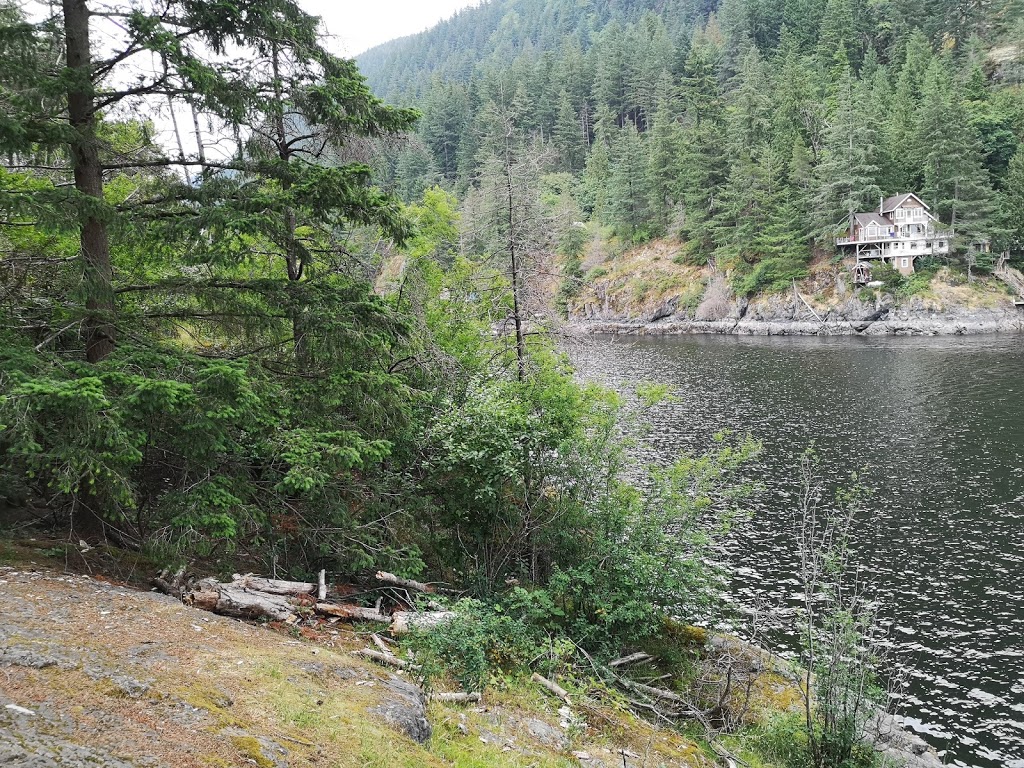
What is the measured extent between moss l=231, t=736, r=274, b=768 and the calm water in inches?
493

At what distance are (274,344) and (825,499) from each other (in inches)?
781

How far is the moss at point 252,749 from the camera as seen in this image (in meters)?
4.91

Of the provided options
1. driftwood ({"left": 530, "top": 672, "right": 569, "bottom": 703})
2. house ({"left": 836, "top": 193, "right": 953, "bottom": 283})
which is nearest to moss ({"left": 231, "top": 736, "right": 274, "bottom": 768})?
driftwood ({"left": 530, "top": 672, "right": 569, "bottom": 703})

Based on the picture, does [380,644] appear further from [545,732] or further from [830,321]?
[830,321]

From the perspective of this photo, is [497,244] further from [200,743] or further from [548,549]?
[200,743]

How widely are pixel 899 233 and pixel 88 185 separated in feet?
234

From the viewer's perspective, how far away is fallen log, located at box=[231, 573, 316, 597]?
30.1 feet

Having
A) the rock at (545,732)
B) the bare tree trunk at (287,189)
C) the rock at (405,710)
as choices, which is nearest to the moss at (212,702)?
the rock at (405,710)

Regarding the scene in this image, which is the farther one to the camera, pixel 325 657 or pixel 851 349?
pixel 851 349

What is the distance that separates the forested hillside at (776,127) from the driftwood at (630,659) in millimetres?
44350

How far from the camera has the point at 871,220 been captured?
62.8m

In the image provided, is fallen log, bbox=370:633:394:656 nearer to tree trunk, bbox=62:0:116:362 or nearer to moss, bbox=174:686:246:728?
moss, bbox=174:686:246:728

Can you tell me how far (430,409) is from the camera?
45.9 ft

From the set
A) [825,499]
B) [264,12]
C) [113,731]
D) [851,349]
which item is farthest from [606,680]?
[851,349]
